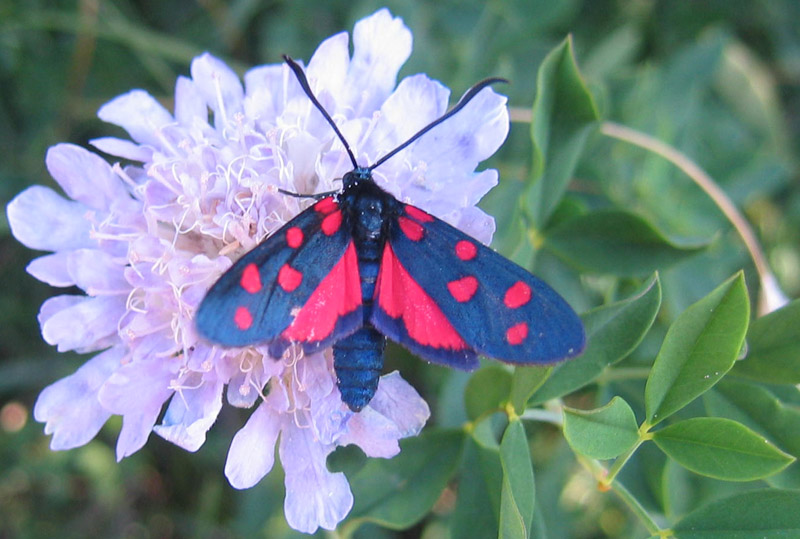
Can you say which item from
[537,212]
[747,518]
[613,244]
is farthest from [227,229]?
[747,518]

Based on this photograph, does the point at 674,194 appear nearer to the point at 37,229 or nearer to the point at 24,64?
the point at 37,229

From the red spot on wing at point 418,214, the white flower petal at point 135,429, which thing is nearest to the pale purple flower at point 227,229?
the white flower petal at point 135,429

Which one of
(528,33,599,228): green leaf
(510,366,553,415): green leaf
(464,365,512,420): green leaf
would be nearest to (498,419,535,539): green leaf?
(510,366,553,415): green leaf

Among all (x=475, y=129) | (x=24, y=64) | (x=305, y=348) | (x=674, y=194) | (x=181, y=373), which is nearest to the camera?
(x=305, y=348)

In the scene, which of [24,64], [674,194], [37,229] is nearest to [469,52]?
[674,194]

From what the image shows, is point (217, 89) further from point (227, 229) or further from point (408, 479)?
point (408, 479)

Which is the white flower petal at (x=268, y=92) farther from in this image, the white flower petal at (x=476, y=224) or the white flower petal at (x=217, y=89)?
the white flower petal at (x=476, y=224)

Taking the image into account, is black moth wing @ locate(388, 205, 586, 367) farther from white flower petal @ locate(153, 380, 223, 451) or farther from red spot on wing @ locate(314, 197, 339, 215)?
white flower petal @ locate(153, 380, 223, 451)
